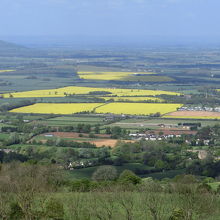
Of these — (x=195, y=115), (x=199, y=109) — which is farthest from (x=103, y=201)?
(x=199, y=109)

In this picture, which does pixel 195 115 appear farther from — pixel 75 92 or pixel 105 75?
pixel 105 75

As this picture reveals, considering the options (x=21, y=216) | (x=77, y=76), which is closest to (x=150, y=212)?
(x=21, y=216)

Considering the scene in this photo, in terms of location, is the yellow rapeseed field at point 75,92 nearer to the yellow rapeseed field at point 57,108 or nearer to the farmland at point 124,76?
the yellow rapeseed field at point 57,108

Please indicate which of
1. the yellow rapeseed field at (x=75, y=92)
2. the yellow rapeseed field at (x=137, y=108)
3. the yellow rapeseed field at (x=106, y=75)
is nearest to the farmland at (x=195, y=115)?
the yellow rapeseed field at (x=137, y=108)

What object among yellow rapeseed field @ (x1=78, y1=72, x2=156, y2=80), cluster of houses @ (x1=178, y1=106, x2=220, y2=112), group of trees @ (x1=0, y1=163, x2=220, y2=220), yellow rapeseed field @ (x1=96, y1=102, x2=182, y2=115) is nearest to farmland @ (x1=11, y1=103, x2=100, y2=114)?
yellow rapeseed field @ (x1=96, y1=102, x2=182, y2=115)

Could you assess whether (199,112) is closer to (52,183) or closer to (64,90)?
(64,90)

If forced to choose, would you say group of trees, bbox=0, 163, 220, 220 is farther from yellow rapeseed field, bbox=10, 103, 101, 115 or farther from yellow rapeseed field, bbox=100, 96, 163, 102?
yellow rapeseed field, bbox=100, 96, 163, 102
